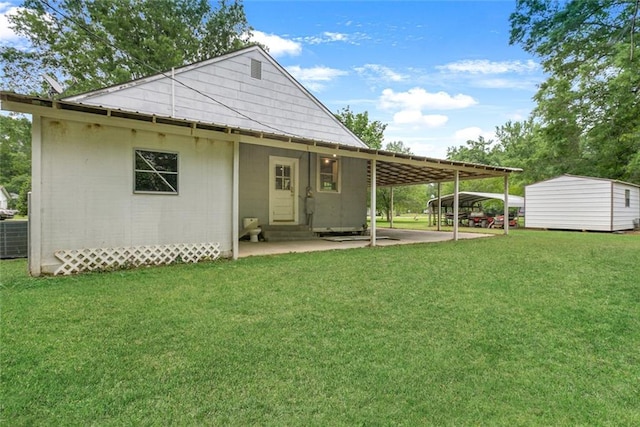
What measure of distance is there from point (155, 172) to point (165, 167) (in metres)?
0.19

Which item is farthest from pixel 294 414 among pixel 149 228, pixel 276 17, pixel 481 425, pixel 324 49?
pixel 324 49

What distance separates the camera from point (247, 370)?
2328 mm

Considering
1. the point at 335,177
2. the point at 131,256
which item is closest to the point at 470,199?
the point at 335,177

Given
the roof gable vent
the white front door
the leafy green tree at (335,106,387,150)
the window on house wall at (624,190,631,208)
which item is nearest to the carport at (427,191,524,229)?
the window on house wall at (624,190,631,208)

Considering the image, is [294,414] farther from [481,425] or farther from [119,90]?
[119,90]

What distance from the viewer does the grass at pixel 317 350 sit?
1.94m

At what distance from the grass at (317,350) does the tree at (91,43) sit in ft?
51.3

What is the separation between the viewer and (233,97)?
9555mm

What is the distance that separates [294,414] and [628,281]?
5.63m

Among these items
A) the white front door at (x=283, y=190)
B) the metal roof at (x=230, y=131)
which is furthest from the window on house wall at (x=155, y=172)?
the white front door at (x=283, y=190)

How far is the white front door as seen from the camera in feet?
31.8

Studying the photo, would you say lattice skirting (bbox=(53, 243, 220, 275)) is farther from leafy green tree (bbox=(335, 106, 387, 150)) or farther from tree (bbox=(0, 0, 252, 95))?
leafy green tree (bbox=(335, 106, 387, 150))

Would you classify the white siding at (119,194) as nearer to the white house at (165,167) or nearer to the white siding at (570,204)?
the white house at (165,167)

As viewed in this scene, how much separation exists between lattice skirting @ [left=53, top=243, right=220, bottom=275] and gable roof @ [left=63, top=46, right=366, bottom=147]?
343cm
